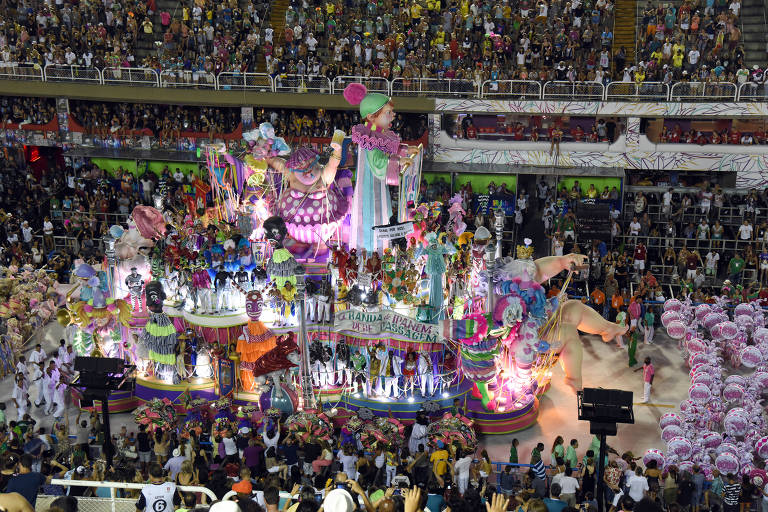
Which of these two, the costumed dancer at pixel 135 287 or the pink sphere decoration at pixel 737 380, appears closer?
the pink sphere decoration at pixel 737 380

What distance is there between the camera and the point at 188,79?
30656 millimetres

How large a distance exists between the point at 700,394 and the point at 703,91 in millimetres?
12266

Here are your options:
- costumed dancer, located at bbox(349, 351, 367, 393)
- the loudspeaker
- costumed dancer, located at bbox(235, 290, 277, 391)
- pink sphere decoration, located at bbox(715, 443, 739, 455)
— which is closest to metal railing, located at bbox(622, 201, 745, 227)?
pink sphere decoration, located at bbox(715, 443, 739, 455)

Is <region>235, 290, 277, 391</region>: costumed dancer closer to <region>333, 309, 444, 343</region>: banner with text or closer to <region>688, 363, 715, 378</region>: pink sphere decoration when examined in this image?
<region>333, 309, 444, 343</region>: banner with text

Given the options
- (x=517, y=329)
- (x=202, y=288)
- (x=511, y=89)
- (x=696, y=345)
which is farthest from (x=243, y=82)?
(x=696, y=345)

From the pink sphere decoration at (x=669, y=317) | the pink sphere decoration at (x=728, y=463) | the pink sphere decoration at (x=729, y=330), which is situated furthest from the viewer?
the pink sphere decoration at (x=669, y=317)

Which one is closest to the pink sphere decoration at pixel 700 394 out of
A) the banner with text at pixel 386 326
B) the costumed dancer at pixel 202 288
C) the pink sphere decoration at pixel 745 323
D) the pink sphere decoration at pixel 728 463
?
the pink sphere decoration at pixel 728 463

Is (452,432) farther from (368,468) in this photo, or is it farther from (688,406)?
(688,406)

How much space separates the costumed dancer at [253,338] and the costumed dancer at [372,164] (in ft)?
8.48

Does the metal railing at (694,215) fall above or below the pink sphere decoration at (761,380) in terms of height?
above

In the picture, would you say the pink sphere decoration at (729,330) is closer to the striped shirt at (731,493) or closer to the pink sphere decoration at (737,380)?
the pink sphere decoration at (737,380)

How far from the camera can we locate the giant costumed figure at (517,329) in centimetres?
1914

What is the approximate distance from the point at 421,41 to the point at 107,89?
10.4 metres

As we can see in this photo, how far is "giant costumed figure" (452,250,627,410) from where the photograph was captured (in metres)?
19.1
